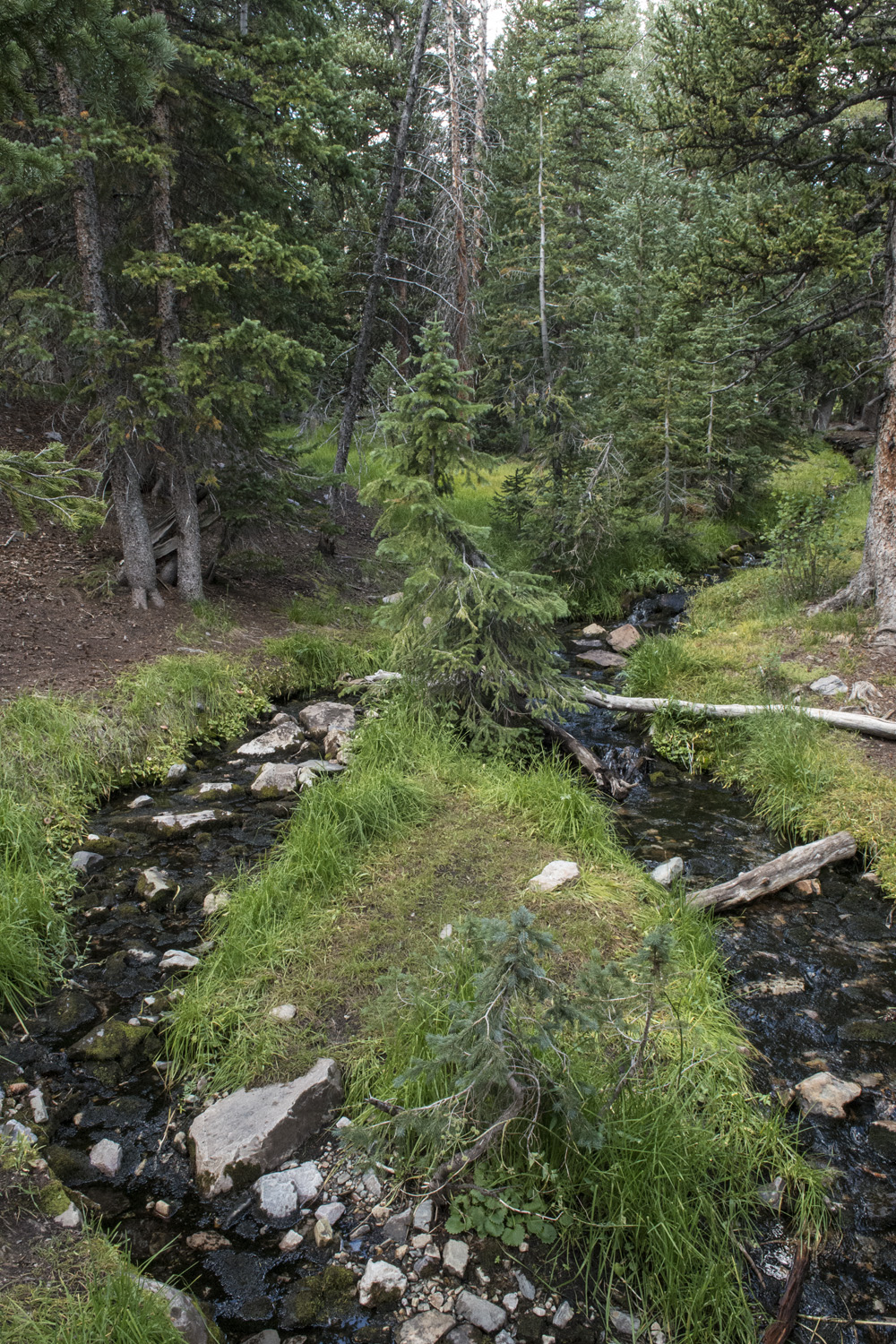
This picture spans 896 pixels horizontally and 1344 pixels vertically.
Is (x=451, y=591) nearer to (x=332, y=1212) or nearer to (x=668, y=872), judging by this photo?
(x=668, y=872)

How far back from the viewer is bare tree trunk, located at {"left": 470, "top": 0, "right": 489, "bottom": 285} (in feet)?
40.1

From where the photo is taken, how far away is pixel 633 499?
15023 millimetres

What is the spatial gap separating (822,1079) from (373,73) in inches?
667

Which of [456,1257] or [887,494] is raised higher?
[887,494]

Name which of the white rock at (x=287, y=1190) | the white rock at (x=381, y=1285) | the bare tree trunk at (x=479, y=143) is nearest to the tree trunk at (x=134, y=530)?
the bare tree trunk at (x=479, y=143)

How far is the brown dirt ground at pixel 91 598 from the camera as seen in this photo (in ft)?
26.8

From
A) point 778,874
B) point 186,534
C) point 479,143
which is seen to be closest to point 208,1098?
point 778,874

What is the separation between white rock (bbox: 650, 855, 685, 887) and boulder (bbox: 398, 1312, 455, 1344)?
338 cm

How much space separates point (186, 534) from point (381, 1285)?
29.2 feet

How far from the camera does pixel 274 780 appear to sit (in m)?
7.09

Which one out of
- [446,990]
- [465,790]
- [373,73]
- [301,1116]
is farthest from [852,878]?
[373,73]

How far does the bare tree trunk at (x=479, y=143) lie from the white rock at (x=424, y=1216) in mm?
12856

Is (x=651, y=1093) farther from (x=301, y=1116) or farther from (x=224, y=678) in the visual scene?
(x=224, y=678)

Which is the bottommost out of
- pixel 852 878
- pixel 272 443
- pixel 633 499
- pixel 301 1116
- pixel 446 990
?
Answer: pixel 852 878
